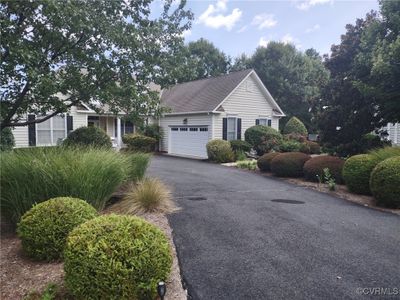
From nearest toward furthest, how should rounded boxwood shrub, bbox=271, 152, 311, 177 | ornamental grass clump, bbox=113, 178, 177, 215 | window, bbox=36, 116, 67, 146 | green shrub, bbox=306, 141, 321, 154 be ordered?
ornamental grass clump, bbox=113, 178, 177, 215 → rounded boxwood shrub, bbox=271, 152, 311, 177 → window, bbox=36, 116, 67, 146 → green shrub, bbox=306, 141, 321, 154

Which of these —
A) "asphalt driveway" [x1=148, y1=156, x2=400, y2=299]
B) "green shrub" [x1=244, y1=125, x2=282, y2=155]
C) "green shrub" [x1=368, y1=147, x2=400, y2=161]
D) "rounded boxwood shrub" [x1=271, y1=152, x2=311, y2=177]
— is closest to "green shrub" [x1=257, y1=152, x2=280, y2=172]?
"rounded boxwood shrub" [x1=271, y1=152, x2=311, y2=177]

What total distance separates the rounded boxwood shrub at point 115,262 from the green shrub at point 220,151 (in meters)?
15.0

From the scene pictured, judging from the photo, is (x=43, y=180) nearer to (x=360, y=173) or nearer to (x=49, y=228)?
(x=49, y=228)

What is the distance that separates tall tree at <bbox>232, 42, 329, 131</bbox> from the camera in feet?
116

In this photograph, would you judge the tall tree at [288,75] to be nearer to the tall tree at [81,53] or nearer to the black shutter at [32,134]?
the black shutter at [32,134]

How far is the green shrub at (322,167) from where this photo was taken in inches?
449

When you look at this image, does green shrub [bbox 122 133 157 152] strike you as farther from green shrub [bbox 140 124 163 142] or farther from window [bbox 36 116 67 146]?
window [bbox 36 116 67 146]

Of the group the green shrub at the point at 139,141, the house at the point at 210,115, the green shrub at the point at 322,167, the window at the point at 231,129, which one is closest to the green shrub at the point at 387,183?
the green shrub at the point at 322,167

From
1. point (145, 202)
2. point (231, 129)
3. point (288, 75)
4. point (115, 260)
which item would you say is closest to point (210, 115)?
point (231, 129)

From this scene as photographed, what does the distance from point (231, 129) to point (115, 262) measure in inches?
716

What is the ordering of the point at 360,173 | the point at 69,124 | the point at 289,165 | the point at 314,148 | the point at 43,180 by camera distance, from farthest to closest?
1. the point at 314,148
2. the point at 69,124
3. the point at 289,165
4. the point at 360,173
5. the point at 43,180

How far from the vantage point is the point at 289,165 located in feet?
43.2

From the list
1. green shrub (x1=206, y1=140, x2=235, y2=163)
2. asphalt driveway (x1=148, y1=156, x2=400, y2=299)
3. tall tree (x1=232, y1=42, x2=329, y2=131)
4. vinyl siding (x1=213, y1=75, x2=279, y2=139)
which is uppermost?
tall tree (x1=232, y1=42, x2=329, y2=131)

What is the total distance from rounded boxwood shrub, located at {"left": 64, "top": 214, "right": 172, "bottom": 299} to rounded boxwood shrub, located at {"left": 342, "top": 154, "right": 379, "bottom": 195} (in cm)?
782
